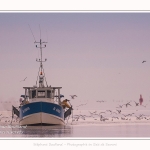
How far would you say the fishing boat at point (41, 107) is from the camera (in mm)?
11570

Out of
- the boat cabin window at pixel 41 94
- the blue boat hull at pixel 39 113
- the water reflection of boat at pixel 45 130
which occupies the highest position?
the boat cabin window at pixel 41 94

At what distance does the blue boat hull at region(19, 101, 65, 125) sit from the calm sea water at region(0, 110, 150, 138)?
0.56ft

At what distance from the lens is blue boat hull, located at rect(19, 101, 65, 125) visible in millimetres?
11562

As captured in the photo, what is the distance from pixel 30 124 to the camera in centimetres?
1123

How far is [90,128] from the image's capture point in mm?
11320

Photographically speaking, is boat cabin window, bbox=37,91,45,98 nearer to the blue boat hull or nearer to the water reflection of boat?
the blue boat hull

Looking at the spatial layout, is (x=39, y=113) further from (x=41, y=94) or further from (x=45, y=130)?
(x=45, y=130)

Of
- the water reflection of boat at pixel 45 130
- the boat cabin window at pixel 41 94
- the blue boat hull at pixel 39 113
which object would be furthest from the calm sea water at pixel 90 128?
the boat cabin window at pixel 41 94

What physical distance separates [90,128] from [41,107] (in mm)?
1070

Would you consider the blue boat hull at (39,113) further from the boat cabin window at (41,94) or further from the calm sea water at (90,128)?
the boat cabin window at (41,94)

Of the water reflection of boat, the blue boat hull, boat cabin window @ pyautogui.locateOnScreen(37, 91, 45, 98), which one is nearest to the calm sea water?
the water reflection of boat

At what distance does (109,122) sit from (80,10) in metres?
4.53

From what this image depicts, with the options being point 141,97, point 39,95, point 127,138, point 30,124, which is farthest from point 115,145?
point 39,95

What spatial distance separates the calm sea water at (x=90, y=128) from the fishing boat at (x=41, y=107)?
19 cm
